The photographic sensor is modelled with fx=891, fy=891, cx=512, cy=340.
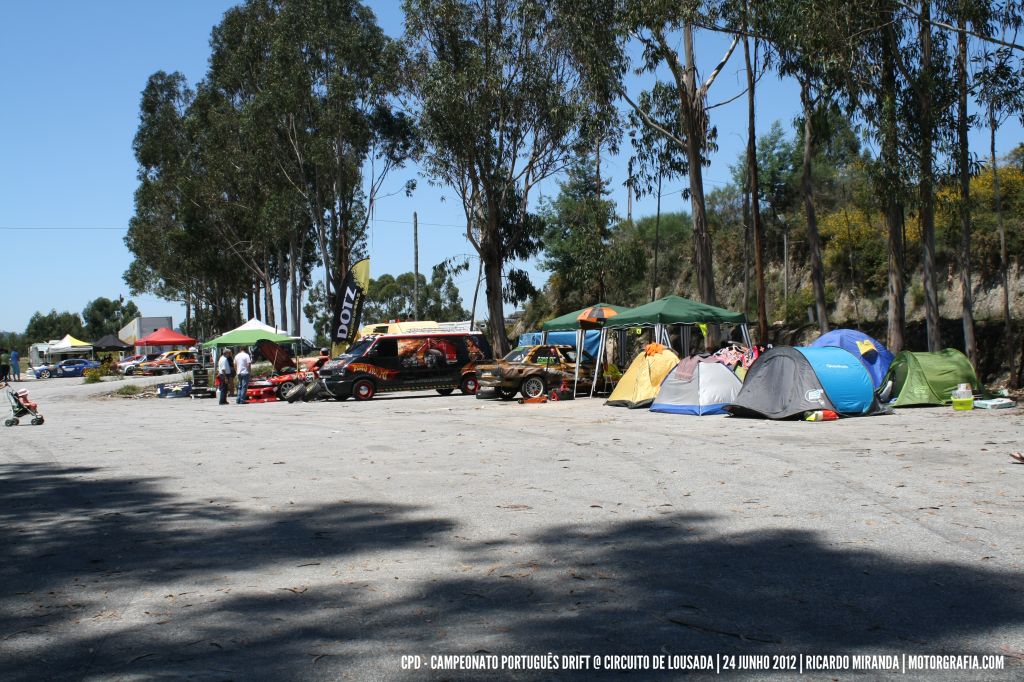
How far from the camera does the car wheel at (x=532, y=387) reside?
925 inches

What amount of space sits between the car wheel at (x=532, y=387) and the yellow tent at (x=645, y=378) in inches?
124

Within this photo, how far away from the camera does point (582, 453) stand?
38.6ft

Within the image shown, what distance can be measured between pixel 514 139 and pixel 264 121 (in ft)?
41.9

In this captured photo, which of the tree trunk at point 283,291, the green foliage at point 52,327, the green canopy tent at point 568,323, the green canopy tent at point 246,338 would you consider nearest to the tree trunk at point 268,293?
the tree trunk at point 283,291

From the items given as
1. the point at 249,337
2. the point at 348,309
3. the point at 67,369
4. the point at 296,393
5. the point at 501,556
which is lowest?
the point at 501,556

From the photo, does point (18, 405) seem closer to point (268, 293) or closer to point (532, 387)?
point (532, 387)

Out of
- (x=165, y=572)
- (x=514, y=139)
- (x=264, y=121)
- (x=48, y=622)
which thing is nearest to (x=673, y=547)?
(x=165, y=572)

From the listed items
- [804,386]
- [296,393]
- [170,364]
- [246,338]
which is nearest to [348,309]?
[246,338]

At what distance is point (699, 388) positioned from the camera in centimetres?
1777

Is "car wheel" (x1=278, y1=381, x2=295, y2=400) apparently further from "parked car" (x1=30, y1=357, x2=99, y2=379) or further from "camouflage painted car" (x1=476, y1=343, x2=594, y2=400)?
"parked car" (x1=30, y1=357, x2=99, y2=379)

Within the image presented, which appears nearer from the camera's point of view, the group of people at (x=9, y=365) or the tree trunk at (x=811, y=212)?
the tree trunk at (x=811, y=212)

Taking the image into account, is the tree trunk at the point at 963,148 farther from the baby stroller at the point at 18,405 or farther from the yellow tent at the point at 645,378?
the baby stroller at the point at 18,405

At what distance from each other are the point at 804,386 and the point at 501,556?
1137 centimetres

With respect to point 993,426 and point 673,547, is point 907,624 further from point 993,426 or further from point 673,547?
point 993,426
